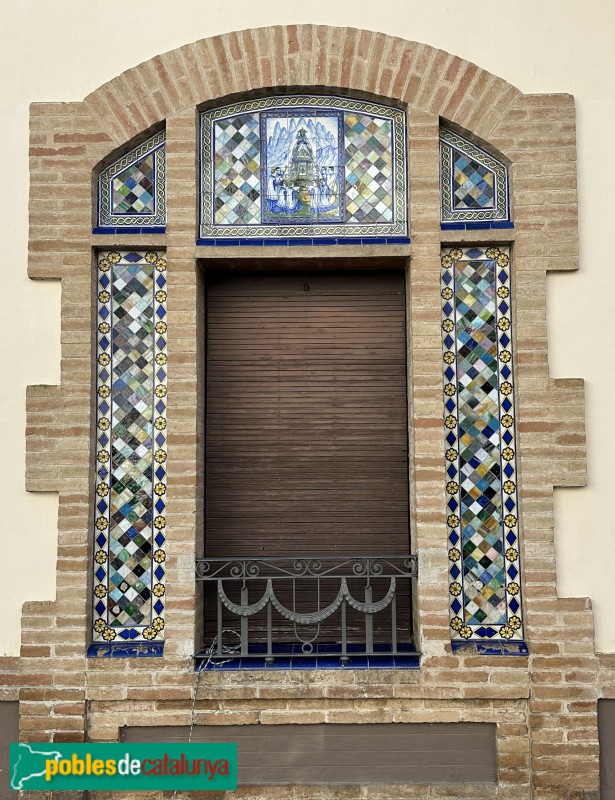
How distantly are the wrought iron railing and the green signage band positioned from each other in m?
0.60

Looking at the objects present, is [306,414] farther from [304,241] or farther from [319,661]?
[319,661]

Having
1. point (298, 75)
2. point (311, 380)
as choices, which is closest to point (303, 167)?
point (298, 75)

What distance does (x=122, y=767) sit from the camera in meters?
4.79

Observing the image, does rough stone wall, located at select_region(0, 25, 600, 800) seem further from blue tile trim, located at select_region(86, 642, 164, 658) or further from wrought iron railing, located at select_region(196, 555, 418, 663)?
wrought iron railing, located at select_region(196, 555, 418, 663)

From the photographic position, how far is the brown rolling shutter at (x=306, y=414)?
5273 millimetres

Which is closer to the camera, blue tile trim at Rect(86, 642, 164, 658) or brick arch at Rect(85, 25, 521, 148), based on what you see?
blue tile trim at Rect(86, 642, 164, 658)

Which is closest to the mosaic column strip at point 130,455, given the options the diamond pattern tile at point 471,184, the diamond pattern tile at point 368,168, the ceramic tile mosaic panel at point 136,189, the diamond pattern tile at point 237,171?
the ceramic tile mosaic panel at point 136,189

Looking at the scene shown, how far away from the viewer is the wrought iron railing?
196 inches

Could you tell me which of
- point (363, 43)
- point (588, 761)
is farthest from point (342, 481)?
point (363, 43)

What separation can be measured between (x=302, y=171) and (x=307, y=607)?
289 centimetres

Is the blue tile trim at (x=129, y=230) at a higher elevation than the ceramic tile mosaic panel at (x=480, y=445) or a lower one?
higher

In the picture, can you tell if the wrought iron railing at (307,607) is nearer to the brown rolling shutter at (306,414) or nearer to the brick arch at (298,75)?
the brown rolling shutter at (306,414)

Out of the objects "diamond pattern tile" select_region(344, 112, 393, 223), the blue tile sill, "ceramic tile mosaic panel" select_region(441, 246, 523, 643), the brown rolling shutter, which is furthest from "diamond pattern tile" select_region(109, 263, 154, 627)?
"ceramic tile mosaic panel" select_region(441, 246, 523, 643)

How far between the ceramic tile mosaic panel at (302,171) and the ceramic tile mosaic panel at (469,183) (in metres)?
0.29
